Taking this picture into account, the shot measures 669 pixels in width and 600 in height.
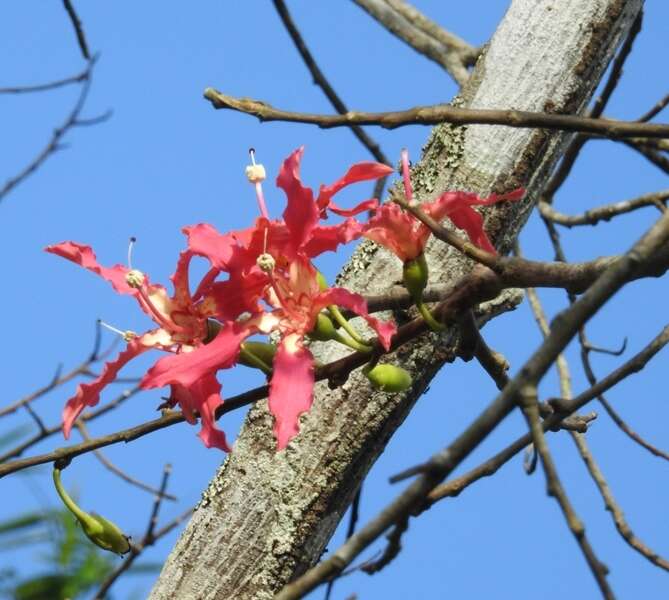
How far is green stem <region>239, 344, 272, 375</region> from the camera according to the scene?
1.24 metres

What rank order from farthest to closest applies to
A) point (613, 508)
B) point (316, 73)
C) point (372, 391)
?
point (316, 73) < point (613, 508) < point (372, 391)

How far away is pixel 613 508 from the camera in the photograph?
197 centimetres

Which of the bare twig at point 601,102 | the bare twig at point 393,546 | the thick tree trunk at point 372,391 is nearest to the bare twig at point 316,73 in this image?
the bare twig at point 601,102

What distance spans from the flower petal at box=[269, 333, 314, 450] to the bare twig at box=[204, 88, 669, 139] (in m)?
0.22

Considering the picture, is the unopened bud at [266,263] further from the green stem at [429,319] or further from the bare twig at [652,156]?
the bare twig at [652,156]

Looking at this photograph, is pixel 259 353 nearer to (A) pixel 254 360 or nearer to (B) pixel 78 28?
Result: (A) pixel 254 360

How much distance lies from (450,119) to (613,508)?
1.01 m

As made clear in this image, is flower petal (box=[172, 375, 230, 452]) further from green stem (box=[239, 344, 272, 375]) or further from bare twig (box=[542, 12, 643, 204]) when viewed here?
Result: bare twig (box=[542, 12, 643, 204])

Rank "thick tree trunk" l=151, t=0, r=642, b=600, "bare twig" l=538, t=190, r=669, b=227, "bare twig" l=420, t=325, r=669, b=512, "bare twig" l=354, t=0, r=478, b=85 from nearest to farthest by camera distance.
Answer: "bare twig" l=420, t=325, r=669, b=512, "thick tree trunk" l=151, t=0, r=642, b=600, "bare twig" l=538, t=190, r=669, b=227, "bare twig" l=354, t=0, r=478, b=85

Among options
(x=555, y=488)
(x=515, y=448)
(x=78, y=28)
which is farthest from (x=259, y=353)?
(x=78, y=28)

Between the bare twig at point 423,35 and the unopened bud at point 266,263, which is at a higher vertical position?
the bare twig at point 423,35

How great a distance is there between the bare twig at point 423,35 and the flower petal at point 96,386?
1492 mm

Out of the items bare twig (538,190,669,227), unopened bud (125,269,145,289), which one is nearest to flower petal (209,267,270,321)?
unopened bud (125,269,145,289)

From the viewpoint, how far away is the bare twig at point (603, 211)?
2510 millimetres
